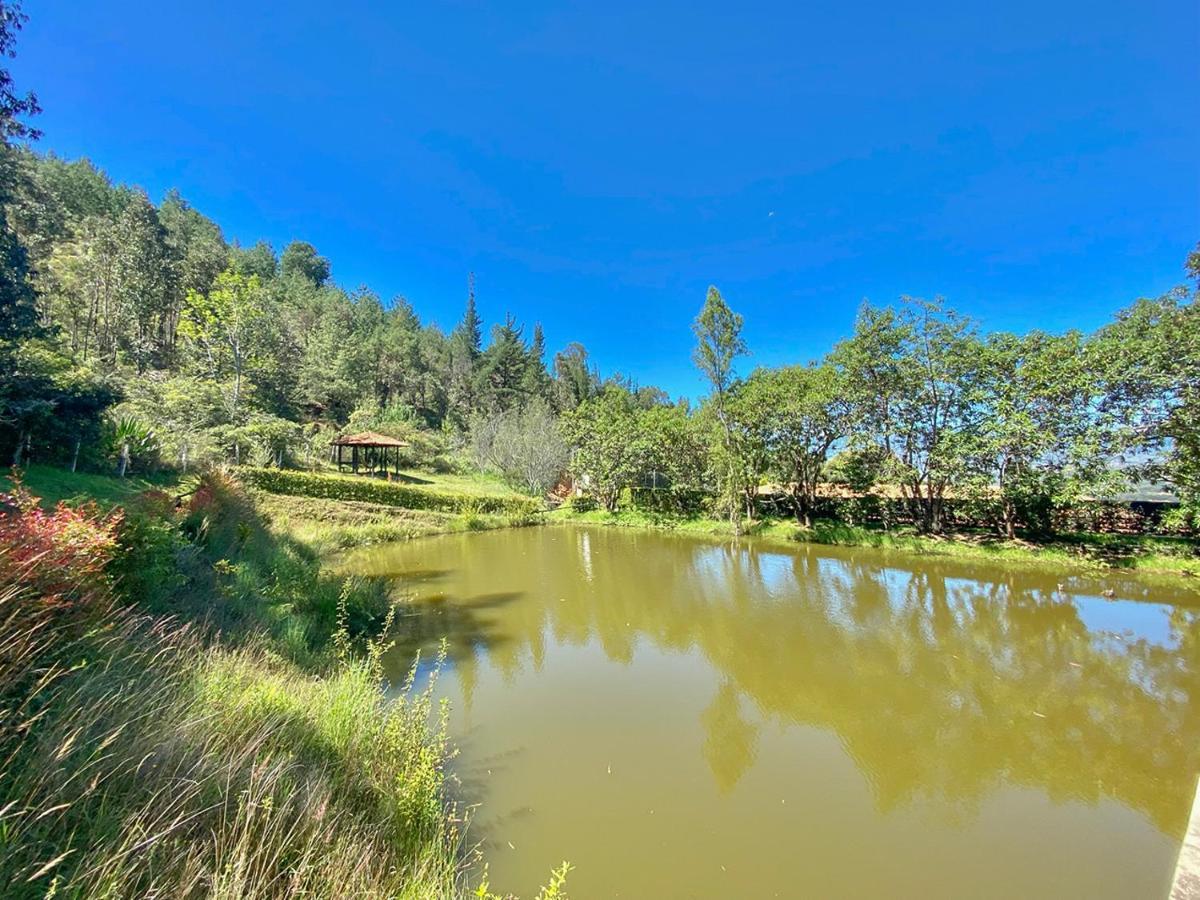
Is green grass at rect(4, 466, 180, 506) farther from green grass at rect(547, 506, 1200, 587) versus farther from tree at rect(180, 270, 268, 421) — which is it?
green grass at rect(547, 506, 1200, 587)

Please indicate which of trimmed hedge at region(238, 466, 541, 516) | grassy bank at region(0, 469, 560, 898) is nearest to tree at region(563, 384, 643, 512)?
trimmed hedge at region(238, 466, 541, 516)

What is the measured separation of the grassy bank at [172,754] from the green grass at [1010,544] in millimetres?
16567

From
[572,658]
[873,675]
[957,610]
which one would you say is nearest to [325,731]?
[572,658]

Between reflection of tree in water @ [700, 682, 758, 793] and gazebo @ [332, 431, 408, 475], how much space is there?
801 inches

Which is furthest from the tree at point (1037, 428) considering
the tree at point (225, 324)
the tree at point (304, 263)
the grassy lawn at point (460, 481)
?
the tree at point (304, 263)

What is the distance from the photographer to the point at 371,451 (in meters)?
25.4

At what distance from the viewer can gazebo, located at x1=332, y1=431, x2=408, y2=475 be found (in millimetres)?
22344

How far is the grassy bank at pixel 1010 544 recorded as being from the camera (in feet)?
39.7

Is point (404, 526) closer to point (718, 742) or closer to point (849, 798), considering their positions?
point (718, 742)

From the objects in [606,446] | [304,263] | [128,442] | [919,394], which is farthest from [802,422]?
[304,263]

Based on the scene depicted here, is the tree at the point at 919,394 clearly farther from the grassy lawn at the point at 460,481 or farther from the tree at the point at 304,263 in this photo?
the tree at the point at 304,263

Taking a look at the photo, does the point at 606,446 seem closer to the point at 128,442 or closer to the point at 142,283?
the point at 128,442

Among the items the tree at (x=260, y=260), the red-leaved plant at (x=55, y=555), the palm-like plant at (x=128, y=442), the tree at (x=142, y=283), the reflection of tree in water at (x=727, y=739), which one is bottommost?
the reflection of tree in water at (x=727, y=739)

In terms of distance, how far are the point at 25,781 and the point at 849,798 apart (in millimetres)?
5276
